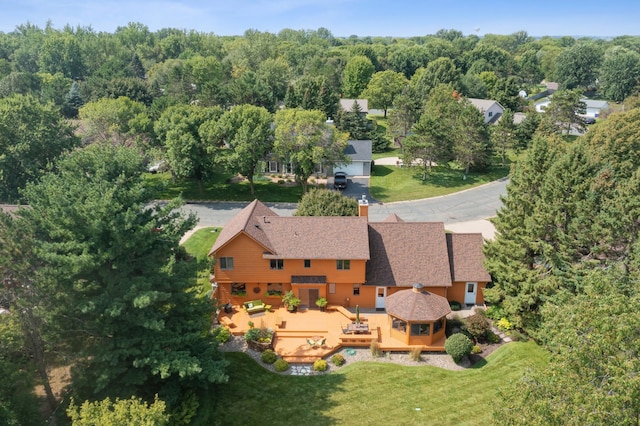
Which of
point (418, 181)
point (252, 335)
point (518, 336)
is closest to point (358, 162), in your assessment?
point (418, 181)

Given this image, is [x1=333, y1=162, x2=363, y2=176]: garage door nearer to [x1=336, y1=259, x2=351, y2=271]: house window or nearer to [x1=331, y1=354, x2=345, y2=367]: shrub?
[x1=336, y1=259, x2=351, y2=271]: house window

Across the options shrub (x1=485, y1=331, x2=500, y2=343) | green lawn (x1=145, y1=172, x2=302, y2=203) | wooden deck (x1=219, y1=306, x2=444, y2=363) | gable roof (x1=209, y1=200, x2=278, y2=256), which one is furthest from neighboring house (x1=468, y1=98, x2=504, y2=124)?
wooden deck (x1=219, y1=306, x2=444, y2=363)

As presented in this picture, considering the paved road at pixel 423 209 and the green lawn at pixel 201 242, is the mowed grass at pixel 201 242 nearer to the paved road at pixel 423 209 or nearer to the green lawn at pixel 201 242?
the green lawn at pixel 201 242

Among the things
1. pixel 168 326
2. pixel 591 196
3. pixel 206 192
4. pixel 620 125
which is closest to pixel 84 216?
pixel 168 326

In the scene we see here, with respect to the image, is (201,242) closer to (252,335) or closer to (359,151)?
(252,335)

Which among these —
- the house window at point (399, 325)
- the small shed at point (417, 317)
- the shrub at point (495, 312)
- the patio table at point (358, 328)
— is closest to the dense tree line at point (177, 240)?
the shrub at point (495, 312)

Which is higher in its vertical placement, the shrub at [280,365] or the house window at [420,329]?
the house window at [420,329]

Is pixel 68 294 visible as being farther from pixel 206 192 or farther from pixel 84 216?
pixel 206 192
